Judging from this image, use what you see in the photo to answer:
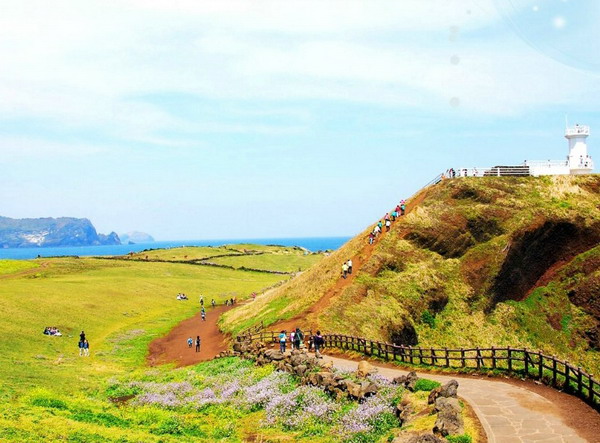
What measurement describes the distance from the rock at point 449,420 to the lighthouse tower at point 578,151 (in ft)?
200

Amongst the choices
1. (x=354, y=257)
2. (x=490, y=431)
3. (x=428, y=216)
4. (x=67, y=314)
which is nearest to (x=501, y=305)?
(x=428, y=216)

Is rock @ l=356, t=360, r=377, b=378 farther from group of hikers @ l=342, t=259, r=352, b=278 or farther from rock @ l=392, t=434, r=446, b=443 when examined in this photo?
group of hikers @ l=342, t=259, r=352, b=278

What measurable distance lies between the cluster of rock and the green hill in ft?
46.2

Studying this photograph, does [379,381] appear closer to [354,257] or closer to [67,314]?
[354,257]

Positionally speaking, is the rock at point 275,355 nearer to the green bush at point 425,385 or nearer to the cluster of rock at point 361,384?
the cluster of rock at point 361,384

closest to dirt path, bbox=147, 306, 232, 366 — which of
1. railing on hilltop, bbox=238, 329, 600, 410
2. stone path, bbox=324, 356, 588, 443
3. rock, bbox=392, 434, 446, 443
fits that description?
railing on hilltop, bbox=238, 329, 600, 410

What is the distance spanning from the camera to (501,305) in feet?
202

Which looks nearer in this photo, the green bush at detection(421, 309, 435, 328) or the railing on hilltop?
the railing on hilltop

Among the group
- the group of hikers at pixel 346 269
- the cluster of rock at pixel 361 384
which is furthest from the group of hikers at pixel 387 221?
the cluster of rock at pixel 361 384

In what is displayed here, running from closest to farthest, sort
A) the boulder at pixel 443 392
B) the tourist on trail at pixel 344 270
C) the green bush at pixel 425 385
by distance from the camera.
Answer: the boulder at pixel 443 392 → the green bush at pixel 425 385 → the tourist on trail at pixel 344 270

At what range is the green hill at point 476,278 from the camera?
5628 centimetres

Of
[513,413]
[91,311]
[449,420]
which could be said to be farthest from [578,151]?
[91,311]

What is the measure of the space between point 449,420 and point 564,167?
61881 mm

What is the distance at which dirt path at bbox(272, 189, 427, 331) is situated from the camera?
5394 centimetres
